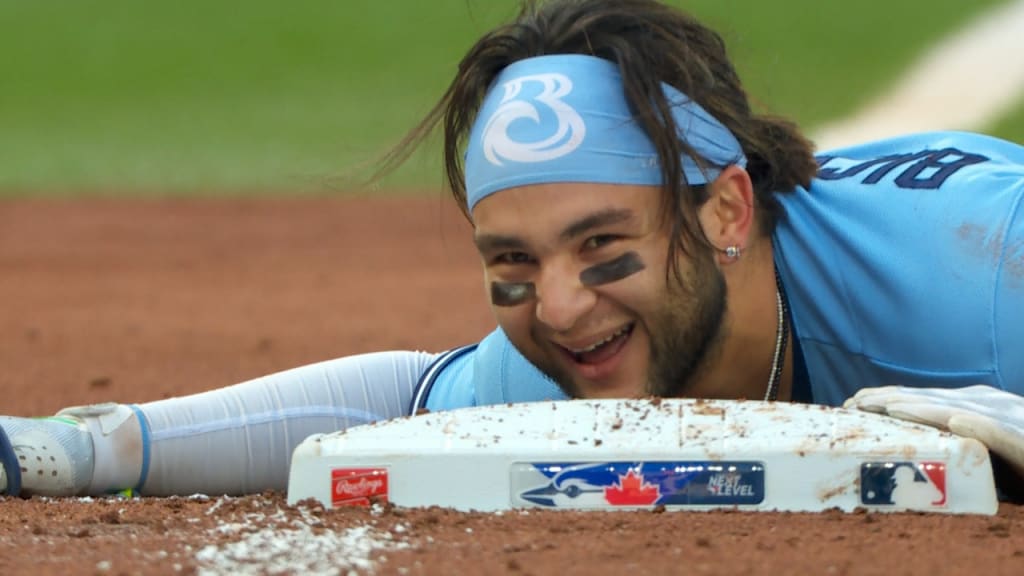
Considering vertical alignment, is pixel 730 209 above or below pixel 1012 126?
below

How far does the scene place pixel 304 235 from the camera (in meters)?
10.8

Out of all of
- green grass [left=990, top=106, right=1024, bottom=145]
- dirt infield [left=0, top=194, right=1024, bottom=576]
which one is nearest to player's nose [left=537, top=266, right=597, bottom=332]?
dirt infield [left=0, top=194, right=1024, bottom=576]

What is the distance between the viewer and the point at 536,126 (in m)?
2.85

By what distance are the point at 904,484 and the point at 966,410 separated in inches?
9.8

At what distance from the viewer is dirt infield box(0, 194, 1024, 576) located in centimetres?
215

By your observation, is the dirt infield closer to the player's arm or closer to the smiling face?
the player's arm

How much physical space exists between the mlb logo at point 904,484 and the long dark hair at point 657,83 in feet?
1.93

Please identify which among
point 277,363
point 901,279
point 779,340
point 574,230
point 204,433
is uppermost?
point 574,230

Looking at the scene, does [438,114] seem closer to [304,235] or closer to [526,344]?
[526,344]

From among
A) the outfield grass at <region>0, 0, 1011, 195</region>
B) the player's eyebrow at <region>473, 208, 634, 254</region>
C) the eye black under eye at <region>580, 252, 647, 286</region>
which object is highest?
the outfield grass at <region>0, 0, 1011, 195</region>

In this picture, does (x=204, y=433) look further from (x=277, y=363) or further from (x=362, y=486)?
(x=277, y=363)

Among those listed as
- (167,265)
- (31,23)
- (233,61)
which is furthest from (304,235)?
(31,23)

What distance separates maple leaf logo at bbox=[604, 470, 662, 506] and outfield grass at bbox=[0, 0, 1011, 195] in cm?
1116

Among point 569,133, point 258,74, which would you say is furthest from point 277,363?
point 258,74
